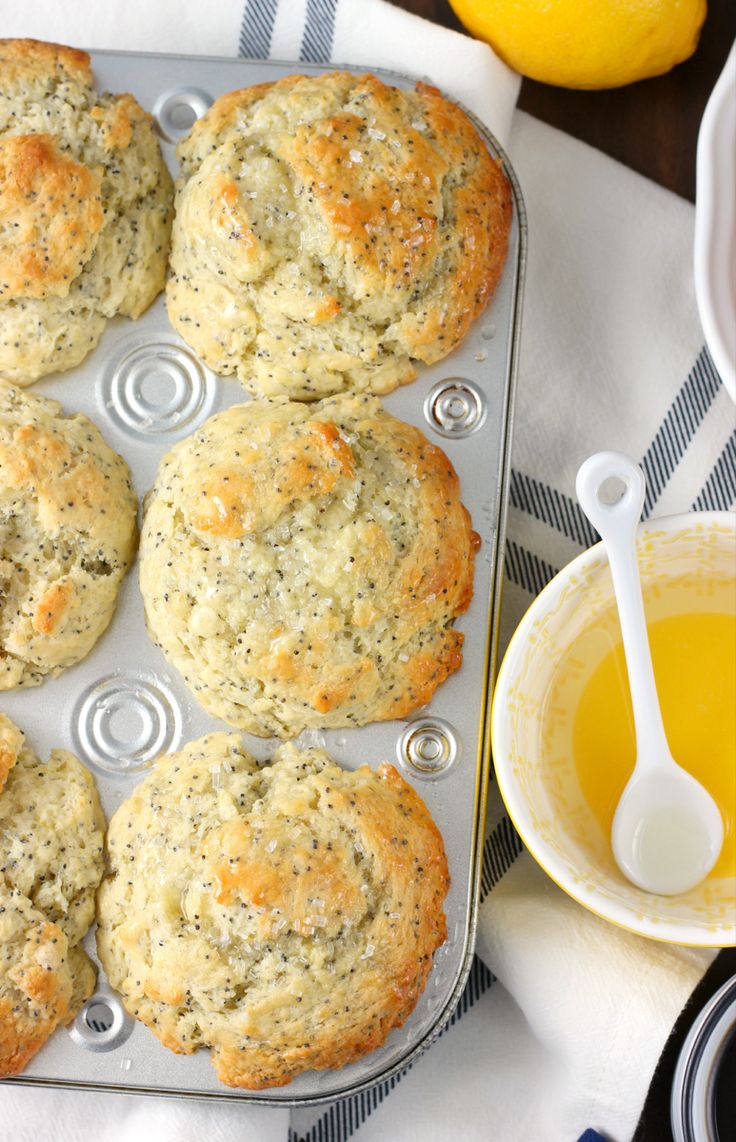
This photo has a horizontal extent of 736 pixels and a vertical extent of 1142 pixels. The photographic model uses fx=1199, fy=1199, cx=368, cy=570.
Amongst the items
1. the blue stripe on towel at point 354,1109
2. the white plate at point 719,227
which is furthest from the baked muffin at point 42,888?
the white plate at point 719,227

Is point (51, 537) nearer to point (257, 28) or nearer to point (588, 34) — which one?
point (257, 28)

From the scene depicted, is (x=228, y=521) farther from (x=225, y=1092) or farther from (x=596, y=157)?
(x=596, y=157)

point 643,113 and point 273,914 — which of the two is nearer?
point 273,914

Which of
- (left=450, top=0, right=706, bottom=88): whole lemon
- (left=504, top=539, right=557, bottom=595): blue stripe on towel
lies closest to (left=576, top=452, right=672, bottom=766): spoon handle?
(left=504, top=539, right=557, bottom=595): blue stripe on towel

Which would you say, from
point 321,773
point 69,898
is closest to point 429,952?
point 321,773

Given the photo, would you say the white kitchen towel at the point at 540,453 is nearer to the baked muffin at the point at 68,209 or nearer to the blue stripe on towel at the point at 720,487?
the blue stripe on towel at the point at 720,487

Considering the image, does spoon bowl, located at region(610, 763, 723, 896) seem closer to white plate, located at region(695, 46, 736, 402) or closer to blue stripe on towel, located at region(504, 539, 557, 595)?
blue stripe on towel, located at region(504, 539, 557, 595)

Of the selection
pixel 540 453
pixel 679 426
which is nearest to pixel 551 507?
pixel 540 453
